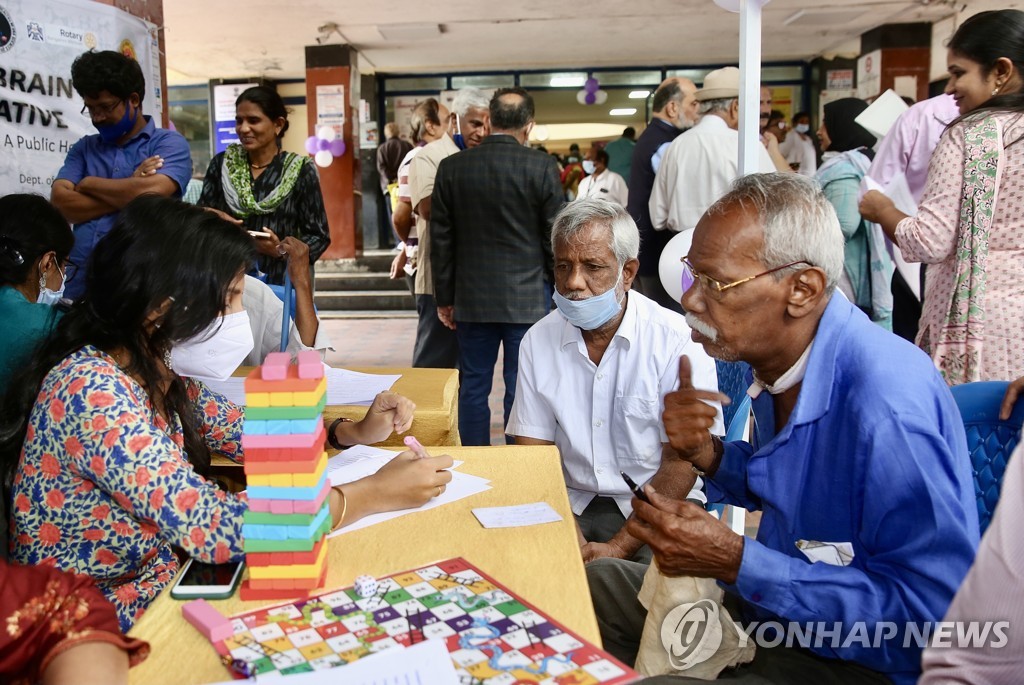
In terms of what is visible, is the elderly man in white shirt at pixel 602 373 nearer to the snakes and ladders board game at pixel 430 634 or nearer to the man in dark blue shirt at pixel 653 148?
the snakes and ladders board game at pixel 430 634

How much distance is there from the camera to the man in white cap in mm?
4098

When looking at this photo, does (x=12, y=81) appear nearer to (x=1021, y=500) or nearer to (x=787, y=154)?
(x=1021, y=500)

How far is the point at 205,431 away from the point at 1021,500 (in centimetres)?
164

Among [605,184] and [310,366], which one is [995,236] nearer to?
[310,366]

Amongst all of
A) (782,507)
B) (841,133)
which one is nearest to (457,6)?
(841,133)

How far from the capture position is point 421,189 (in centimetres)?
480

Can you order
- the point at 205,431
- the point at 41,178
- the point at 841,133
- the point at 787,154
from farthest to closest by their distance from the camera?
the point at 787,154 < the point at 841,133 < the point at 41,178 < the point at 205,431

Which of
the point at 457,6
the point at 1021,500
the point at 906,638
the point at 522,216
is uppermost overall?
the point at 457,6

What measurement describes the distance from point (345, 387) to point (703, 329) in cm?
125

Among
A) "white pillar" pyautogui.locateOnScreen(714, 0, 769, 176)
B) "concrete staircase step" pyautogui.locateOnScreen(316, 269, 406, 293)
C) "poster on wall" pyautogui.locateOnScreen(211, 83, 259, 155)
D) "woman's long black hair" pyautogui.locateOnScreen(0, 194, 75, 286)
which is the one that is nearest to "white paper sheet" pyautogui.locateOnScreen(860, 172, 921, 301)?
"white pillar" pyautogui.locateOnScreen(714, 0, 769, 176)

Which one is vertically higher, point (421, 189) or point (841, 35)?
point (841, 35)

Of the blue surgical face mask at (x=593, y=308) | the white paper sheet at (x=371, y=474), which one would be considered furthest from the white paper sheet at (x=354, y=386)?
the blue surgical face mask at (x=593, y=308)

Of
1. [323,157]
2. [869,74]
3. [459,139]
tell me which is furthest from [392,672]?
[869,74]

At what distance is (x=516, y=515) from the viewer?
62.1 inches
